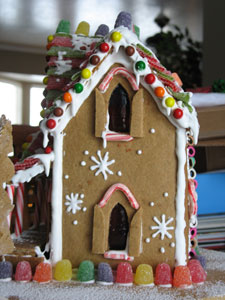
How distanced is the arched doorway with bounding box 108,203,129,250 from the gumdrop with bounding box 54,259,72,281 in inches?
4.3

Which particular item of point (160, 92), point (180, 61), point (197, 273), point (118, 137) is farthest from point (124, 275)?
point (180, 61)

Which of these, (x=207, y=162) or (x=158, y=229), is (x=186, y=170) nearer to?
(x=158, y=229)

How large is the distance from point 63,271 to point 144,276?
17 cm

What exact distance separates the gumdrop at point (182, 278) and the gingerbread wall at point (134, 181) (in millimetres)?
51

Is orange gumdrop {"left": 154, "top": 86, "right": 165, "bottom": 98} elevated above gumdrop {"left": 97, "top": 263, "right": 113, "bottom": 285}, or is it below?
above

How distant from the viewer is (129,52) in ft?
3.03

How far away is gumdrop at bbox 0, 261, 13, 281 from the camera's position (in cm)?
90

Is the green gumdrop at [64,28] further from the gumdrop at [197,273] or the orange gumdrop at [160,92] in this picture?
the gumdrop at [197,273]

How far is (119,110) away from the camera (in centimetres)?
96

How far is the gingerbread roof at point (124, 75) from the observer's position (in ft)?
3.02

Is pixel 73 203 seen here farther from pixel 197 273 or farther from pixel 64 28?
pixel 64 28

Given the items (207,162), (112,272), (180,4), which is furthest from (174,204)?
(180,4)

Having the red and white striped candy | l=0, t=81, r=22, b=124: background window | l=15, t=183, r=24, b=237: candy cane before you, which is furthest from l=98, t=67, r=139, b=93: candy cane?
l=0, t=81, r=22, b=124: background window

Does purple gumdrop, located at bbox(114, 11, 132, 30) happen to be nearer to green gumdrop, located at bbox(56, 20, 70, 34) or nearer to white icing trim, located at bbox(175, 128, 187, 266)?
green gumdrop, located at bbox(56, 20, 70, 34)
